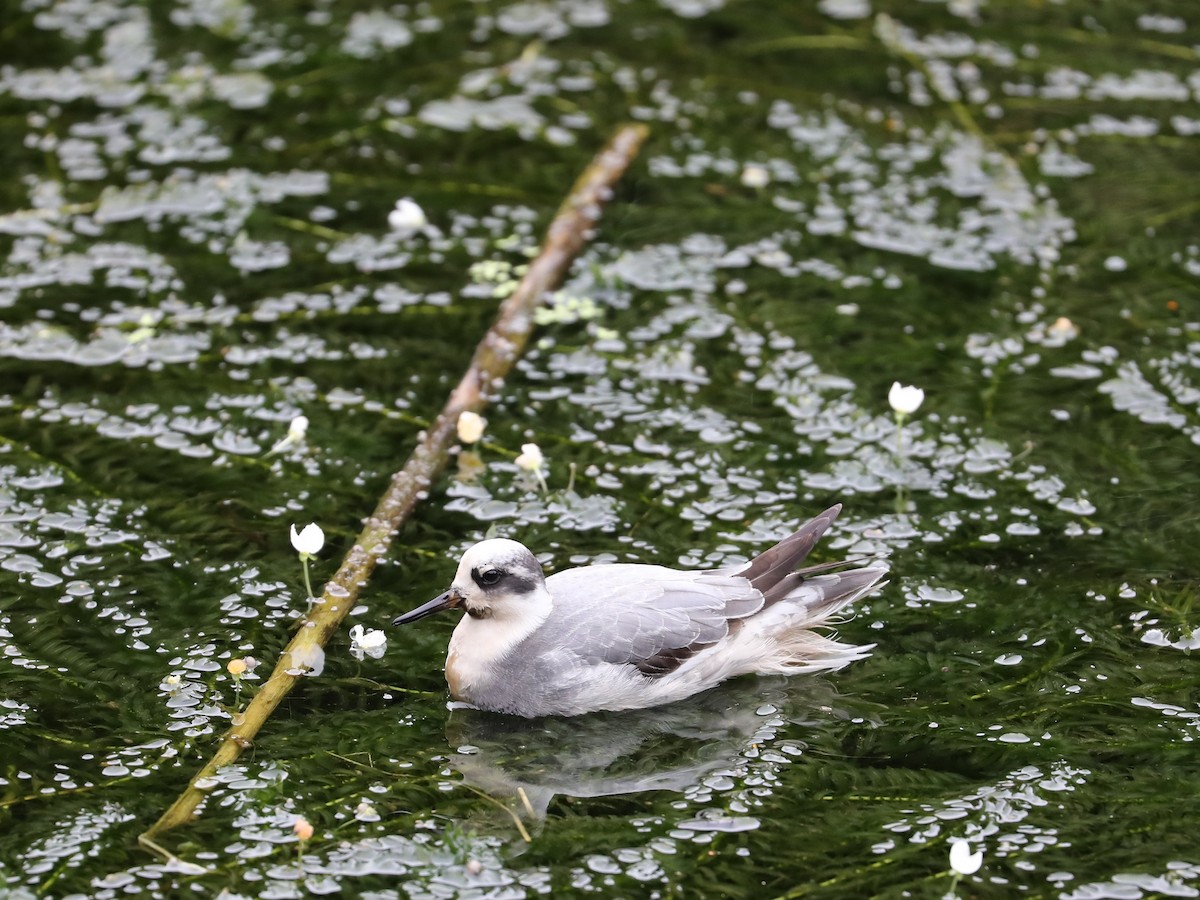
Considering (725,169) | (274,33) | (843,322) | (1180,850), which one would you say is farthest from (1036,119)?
(1180,850)

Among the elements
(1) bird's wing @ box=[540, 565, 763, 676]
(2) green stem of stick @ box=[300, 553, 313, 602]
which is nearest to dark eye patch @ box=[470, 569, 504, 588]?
(1) bird's wing @ box=[540, 565, 763, 676]

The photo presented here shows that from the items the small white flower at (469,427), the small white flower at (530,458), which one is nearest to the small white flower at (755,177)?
the small white flower at (469,427)

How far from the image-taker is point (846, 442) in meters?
8.17

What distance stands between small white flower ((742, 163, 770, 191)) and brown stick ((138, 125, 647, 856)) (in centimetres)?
84

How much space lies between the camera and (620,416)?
838cm

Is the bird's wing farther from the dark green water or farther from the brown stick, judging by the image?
the brown stick

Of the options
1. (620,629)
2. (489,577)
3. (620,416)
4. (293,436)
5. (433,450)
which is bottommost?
(620,416)

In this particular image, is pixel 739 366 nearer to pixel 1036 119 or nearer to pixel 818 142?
pixel 818 142

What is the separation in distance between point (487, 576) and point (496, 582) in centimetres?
5

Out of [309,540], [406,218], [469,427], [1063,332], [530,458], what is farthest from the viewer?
[406,218]

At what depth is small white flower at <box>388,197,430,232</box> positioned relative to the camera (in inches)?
390

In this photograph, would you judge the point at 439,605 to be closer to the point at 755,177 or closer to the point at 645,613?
the point at 645,613

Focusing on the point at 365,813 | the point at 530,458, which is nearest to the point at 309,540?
the point at 530,458

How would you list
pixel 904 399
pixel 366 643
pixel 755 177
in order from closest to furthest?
1. pixel 366 643
2. pixel 904 399
3. pixel 755 177
